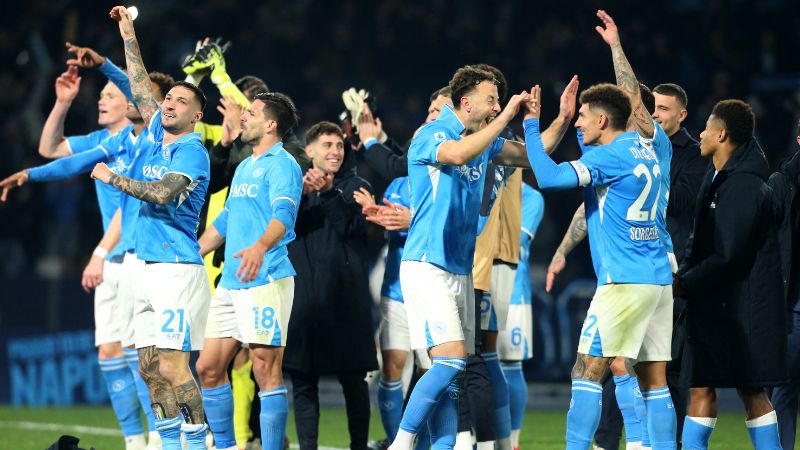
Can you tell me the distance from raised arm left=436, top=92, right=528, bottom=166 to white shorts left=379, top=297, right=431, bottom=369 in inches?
79.6

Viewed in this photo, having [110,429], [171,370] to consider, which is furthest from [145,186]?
[110,429]

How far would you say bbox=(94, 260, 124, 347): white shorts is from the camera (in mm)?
9078

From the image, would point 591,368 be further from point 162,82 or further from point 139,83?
point 162,82

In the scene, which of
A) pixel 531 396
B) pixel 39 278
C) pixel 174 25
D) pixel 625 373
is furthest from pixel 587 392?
pixel 174 25

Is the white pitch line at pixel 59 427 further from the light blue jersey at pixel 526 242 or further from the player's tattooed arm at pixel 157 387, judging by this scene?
the light blue jersey at pixel 526 242

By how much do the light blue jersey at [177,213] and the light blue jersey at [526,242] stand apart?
9.38 ft

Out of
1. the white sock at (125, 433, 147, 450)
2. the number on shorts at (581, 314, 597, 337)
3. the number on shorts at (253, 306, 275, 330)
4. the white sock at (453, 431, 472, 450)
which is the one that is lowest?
the white sock at (125, 433, 147, 450)

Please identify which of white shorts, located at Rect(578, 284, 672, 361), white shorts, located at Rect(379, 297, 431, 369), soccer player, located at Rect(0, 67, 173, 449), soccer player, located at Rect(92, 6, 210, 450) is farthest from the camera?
soccer player, located at Rect(0, 67, 173, 449)

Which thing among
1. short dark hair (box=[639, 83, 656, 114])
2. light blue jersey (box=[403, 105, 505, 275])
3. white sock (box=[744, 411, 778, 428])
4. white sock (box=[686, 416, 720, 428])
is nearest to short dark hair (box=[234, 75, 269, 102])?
light blue jersey (box=[403, 105, 505, 275])

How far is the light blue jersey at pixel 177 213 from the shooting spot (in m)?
7.24

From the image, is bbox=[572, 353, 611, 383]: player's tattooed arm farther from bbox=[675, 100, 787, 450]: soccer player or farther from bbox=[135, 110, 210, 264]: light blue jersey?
bbox=[135, 110, 210, 264]: light blue jersey

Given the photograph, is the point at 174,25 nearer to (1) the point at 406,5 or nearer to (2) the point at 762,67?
(1) the point at 406,5

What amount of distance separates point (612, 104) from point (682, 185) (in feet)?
5.15

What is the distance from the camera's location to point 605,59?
17.1 m
